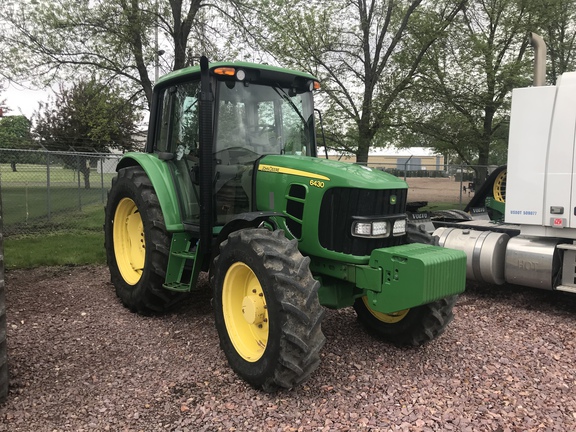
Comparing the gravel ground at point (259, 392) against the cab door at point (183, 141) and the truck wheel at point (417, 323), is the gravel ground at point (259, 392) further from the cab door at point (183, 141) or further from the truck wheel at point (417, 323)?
the cab door at point (183, 141)

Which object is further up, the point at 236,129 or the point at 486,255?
the point at 236,129

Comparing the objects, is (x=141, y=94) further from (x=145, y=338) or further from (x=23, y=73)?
(x=145, y=338)

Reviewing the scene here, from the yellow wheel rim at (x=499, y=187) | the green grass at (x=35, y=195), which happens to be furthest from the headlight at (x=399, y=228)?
the green grass at (x=35, y=195)

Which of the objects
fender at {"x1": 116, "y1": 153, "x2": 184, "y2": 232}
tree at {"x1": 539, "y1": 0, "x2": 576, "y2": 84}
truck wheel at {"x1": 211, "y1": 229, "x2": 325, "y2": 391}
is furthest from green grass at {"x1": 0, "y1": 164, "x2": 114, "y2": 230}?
tree at {"x1": 539, "y1": 0, "x2": 576, "y2": 84}

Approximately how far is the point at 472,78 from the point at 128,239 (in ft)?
38.4

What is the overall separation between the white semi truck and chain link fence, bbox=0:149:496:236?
6.83 m

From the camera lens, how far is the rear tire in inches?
166

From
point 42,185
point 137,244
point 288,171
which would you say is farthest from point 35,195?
point 288,171

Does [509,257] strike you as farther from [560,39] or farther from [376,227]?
[560,39]

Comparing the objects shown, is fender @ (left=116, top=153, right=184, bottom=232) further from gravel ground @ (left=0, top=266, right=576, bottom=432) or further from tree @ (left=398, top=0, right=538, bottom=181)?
tree @ (left=398, top=0, right=538, bottom=181)

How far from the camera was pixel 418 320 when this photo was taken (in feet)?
14.0

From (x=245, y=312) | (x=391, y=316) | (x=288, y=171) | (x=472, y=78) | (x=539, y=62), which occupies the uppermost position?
(x=472, y=78)

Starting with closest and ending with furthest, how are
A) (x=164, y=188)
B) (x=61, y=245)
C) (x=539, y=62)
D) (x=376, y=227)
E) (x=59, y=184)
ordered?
(x=376, y=227), (x=164, y=188), (x=539, y=62), (x=61, y=245), (x=59, y=184)

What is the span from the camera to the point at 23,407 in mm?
3330
